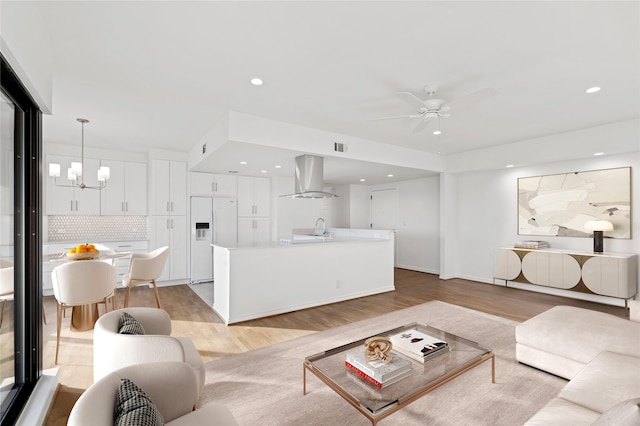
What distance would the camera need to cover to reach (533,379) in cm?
236

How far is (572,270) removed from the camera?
4508 mm

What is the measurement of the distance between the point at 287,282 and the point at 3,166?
3025 millimetres

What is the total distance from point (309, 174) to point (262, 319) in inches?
85.5

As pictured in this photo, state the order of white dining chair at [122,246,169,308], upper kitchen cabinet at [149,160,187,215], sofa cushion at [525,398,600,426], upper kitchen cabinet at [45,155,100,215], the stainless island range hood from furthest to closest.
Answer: upper kitchen cabinet at [149,160,187,215] → upper kitchen cabinet at [45,155,100,215] → the stainless island range hood → white dining chair at [122,246,169,308] → sofa cushion at [525,398,600,426]

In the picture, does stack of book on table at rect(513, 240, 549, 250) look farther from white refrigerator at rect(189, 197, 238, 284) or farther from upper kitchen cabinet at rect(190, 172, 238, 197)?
upper kitchen cabinet at rect(190, 172, 238, 197)

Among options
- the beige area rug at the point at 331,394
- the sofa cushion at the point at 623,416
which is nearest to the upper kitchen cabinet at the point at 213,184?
the beige area rug at the point at 331,394

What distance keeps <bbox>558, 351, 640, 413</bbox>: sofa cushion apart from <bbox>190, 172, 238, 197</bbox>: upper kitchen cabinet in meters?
5.93

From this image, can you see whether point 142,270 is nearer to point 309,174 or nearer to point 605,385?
point 309,174

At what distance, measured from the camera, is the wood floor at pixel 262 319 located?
265 cm

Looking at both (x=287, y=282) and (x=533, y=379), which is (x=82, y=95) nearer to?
(x=287, y=282)

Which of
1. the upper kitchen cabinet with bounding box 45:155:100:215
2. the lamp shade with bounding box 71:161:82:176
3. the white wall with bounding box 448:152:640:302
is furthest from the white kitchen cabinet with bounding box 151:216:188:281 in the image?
the white wall with bounding box 448:152:640:302

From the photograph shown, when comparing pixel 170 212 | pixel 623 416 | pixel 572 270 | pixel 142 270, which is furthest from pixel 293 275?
pixel 572 270

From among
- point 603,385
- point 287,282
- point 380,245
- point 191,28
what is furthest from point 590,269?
point 191,28

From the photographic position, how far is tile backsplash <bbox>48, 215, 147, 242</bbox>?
5492 millimetres
